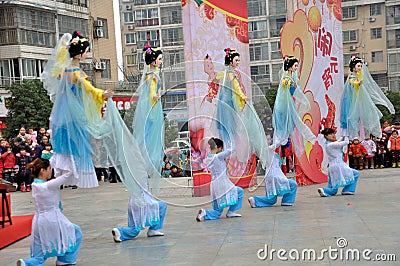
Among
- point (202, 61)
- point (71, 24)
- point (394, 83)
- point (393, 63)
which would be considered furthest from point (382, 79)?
point (202, 61)

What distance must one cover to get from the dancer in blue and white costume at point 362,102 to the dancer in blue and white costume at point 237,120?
2.81 m

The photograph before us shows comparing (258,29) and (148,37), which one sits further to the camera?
(148,37)

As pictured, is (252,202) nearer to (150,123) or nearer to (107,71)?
(150,123)

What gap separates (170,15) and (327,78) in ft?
63.5

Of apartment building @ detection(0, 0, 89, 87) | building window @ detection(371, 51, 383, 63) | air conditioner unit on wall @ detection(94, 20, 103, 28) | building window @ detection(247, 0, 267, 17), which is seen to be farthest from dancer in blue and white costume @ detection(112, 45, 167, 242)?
building window @ detection(371, 51, 383, 63)

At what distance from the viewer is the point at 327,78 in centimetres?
1303

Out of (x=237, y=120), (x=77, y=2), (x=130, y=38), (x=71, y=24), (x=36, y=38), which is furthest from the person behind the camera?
(x=130, y=38)

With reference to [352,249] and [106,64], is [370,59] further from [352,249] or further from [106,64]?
[352,249]

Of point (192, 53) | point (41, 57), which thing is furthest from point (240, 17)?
point (41, 57)

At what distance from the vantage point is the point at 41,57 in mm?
26797

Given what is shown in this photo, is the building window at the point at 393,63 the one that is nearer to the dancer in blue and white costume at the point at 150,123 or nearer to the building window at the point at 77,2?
the building window at the point at 77,2

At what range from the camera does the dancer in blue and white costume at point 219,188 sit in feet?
27.3

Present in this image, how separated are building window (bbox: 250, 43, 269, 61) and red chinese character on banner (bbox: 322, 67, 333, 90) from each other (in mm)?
16702

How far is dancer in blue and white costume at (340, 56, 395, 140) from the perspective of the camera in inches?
442
